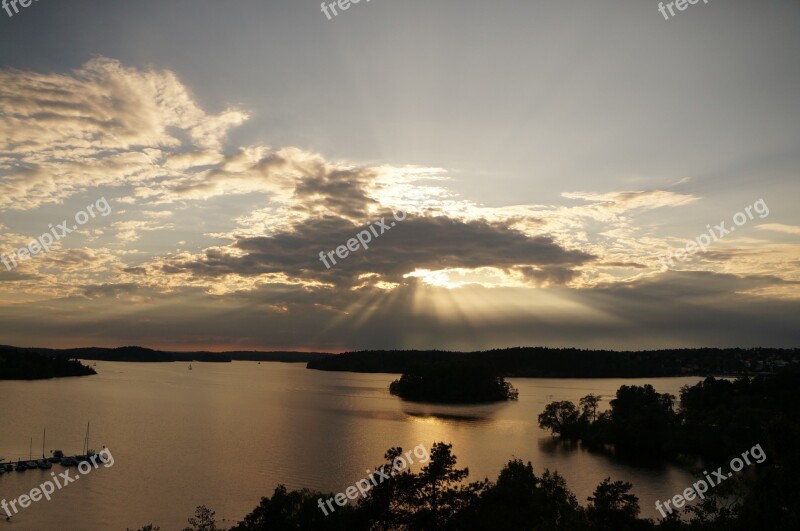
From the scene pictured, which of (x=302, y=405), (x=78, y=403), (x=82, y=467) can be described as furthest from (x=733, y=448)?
(x=78, y=403)

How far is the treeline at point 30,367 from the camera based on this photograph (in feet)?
543

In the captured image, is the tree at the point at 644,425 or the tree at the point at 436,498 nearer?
the tree at the point at 436,498

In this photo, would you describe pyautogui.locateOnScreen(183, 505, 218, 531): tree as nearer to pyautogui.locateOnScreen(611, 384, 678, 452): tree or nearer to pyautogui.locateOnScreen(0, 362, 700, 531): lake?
pyautogui.locateOnScreen(0, 362, 700, 531): lake

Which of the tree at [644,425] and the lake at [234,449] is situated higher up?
the tree at [644,425]

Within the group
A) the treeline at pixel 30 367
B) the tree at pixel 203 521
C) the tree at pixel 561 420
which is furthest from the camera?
the treeline at pixel 30 367

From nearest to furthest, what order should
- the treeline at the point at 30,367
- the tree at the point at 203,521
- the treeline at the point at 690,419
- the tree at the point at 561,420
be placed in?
1. the tree at the point at 203,521
2. the treeline at the point at 690,419
3. the tree at the point at 561,420
4. the treeline at the point at 30,367

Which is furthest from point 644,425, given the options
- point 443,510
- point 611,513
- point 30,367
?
point 30,367

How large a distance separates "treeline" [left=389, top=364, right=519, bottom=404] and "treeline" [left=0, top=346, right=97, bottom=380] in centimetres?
11556

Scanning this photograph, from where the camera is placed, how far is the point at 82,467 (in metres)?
53.0

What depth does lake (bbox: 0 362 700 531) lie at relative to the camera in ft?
132

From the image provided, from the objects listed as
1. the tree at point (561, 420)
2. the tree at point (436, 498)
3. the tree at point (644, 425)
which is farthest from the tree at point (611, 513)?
the tree at point (561, 420)

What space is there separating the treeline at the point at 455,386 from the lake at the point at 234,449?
14781 mm

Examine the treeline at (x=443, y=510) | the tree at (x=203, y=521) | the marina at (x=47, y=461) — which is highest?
the treeline at (x=443, y=510)

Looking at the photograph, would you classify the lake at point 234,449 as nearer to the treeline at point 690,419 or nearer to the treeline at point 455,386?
the treeline at point 690,419
